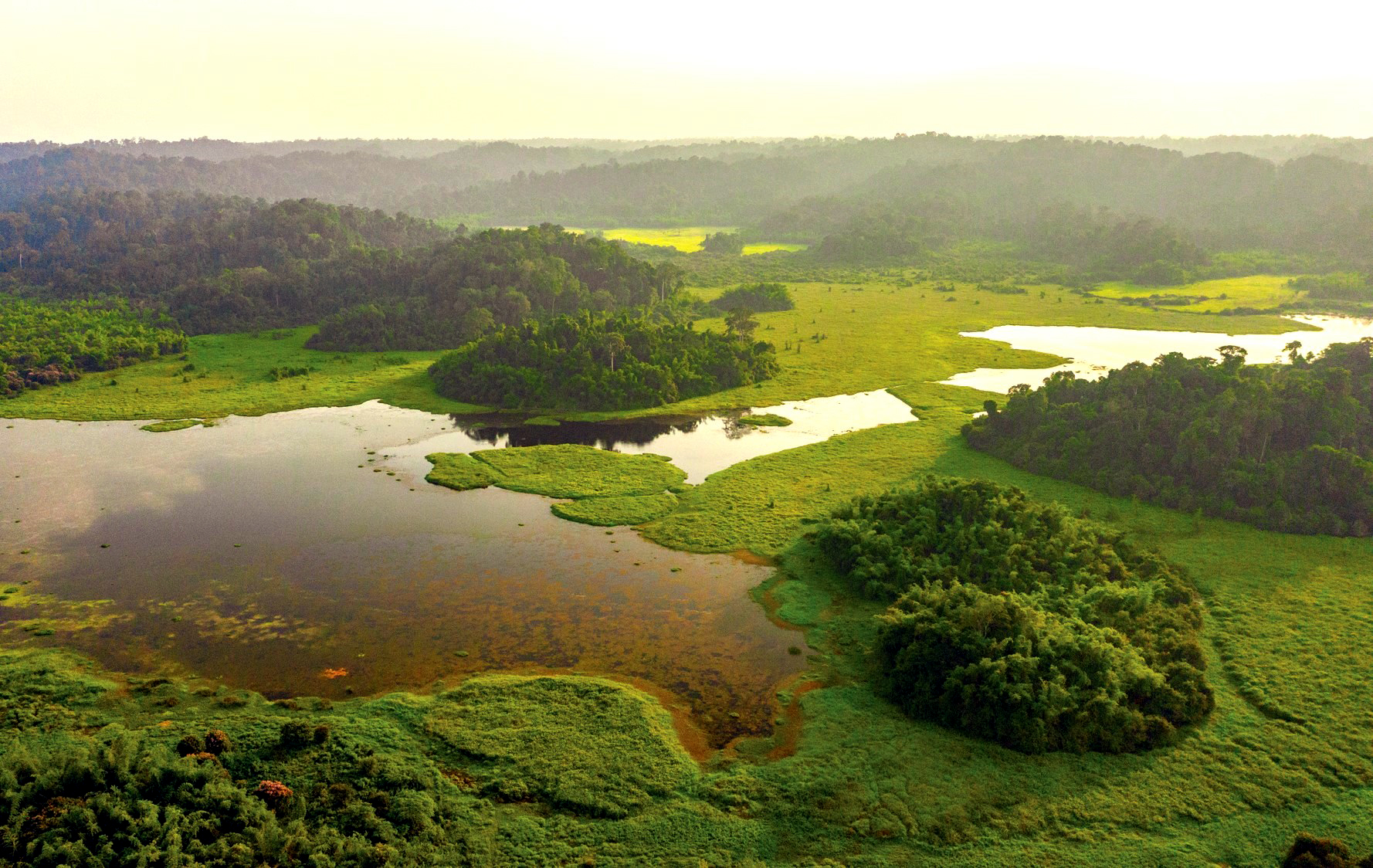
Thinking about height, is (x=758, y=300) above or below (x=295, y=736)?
above

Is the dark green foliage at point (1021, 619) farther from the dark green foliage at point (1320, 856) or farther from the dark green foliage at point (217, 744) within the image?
the dark green foliage at point (217, 744)

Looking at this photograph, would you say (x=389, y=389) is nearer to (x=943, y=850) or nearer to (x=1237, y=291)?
Result: (x=943, y=850)

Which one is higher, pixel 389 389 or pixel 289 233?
pixel 289 233

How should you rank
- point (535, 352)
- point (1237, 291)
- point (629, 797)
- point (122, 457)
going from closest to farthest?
point (629, 797)
point (122, 457)
point (535, 352)
point (1237, 291)

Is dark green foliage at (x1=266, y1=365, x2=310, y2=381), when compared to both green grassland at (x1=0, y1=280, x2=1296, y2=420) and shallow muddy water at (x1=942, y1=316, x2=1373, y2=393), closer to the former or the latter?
green grassland at (x1=0, y1=280, x2=1296, y2=420)

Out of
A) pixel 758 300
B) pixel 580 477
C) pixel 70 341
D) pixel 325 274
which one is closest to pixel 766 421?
pixel 580 477

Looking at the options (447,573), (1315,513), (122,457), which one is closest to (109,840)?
(447,573)

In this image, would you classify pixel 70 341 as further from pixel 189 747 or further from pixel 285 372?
pixel 189 747
